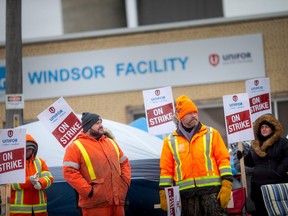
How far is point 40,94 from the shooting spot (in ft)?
60.8

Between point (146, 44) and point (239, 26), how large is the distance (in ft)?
7.72

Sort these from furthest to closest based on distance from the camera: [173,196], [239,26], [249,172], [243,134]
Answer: [239,26], [249,172], [243,134], [173,196]

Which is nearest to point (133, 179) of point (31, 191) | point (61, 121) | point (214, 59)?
point (61, 121)

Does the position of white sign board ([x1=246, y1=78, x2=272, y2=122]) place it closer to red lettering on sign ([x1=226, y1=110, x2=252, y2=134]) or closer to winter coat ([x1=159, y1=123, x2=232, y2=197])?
red lettering on sign ([x1=226, y1=110, x2=252, y2=134])

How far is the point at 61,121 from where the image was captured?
9.93 m

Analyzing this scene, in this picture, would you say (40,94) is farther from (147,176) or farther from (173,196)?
(173,196)

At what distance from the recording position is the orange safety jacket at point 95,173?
322 inches

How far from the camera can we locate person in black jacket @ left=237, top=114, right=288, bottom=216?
30.3 ft

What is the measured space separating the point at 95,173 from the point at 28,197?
119 cm

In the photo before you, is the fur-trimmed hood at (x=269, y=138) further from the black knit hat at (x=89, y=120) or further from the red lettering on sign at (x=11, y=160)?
the red lettering on sign at (x=11, y=160)

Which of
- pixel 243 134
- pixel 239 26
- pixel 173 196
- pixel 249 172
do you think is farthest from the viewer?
pixel 239 26

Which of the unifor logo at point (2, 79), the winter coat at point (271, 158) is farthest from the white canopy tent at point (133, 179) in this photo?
the unifor logo at point (2, 79)

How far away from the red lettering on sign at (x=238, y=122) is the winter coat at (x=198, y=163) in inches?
49.9

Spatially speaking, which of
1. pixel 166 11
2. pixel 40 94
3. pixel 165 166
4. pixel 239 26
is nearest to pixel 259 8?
pixel 239 26
